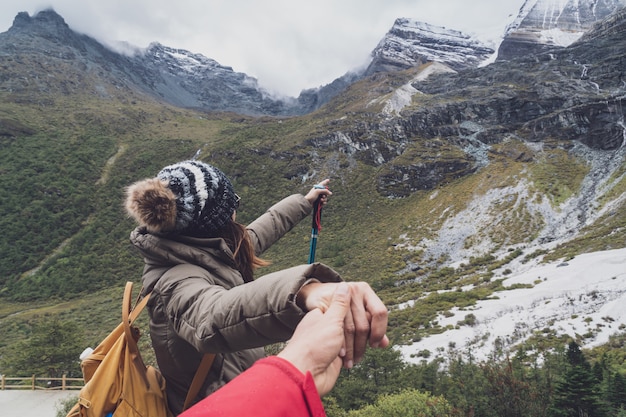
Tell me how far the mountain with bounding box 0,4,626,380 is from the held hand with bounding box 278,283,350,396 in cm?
1941

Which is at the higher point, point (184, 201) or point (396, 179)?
point (184, 201)

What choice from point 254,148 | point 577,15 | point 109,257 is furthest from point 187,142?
point 577,15

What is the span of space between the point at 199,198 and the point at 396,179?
4801 centimetres

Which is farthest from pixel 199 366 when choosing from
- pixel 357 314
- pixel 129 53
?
pixel 129 53

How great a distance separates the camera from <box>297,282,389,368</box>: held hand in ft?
2.90

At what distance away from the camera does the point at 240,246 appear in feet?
5.99

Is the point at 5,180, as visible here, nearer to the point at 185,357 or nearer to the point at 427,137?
the point at 427,137

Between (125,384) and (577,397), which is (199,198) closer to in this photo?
(125,384)

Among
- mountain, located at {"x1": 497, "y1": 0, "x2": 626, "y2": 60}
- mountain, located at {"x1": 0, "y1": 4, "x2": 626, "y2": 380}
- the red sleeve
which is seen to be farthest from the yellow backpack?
mountain, located at {"x1": 497, "y1": 0, "x2": 626, "y2": 60}

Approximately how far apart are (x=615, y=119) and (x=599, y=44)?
89.7 ft

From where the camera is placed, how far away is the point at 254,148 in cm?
6062

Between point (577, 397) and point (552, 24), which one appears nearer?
point (577, 397)

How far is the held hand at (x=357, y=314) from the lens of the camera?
0.88 m

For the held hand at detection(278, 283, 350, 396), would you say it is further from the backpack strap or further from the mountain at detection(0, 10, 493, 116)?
the mountain at detection(0, 10, 493, 116)
